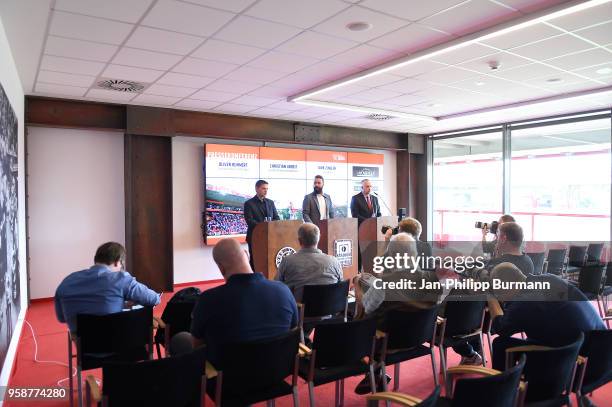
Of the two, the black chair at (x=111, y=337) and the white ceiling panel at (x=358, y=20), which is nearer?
the black chair at (x=111, y=337)

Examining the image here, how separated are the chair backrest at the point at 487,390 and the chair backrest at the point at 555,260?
4.34 metres

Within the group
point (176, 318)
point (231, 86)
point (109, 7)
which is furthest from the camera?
point (231, 86)

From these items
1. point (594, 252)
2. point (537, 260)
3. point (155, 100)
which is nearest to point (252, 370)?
point (537, 260)

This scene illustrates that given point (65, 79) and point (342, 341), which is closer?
point (342, 341)

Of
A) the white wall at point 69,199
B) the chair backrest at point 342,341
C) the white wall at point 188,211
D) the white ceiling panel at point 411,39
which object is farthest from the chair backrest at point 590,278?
the white wall at point 69,199

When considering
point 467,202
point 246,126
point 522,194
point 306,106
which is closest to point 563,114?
point 522,194

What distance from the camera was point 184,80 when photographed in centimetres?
513

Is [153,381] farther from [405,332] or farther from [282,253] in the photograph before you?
[282,253]

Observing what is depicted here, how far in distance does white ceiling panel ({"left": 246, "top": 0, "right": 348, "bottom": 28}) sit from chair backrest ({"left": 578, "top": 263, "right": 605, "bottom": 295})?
347 centimetres

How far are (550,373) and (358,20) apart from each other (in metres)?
2.63

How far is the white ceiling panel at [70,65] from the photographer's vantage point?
14.1 feet

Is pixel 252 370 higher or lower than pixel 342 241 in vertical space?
lower

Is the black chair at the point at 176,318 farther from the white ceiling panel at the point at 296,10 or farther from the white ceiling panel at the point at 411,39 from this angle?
the white ceiling panel at the point at 411,39

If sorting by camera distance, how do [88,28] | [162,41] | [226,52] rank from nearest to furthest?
1. [88,28]
2. [162,41]
3. [226,52]
